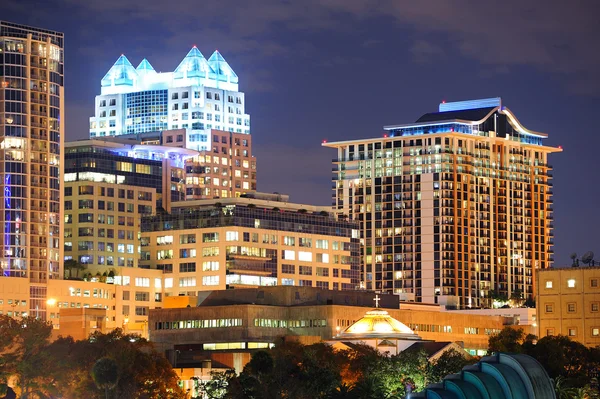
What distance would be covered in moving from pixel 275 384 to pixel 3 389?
36.7m

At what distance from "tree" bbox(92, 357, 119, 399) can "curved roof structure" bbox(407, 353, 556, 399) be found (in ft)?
184

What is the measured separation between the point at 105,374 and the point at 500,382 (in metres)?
62.8

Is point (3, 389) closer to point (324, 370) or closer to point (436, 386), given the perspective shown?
point (324, 370)

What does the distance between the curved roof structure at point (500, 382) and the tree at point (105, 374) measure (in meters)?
56.1

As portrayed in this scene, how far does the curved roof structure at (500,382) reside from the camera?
151 metres

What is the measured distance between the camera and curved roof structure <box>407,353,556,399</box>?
496ft

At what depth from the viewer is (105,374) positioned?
195250 mm

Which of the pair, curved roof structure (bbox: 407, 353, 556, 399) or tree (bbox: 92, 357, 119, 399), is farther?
tree (bbox: 92, 357, 119, 399)

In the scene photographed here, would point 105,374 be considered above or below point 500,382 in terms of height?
below

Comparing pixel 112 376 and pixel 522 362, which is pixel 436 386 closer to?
pixel 522 362

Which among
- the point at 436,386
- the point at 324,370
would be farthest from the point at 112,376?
the point at 436,386

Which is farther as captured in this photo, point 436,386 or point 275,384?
point 275,384

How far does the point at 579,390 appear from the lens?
7682 inches

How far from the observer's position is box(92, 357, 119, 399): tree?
19488cm
